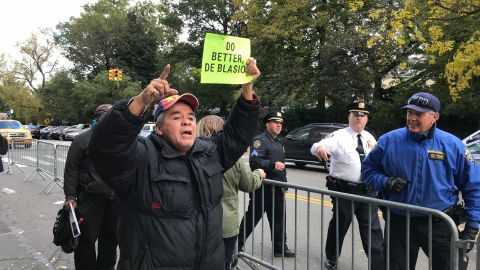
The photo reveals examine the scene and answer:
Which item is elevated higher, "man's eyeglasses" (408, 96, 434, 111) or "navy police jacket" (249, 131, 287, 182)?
"man's eyeglasses" (408, 96, 434, 111)

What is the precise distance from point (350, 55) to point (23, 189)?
51.8ft

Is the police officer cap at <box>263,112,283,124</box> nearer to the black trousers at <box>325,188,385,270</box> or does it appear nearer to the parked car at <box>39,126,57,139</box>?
the black trousers at <box>325,188,385,270</box>

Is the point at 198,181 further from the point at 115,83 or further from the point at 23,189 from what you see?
the point at 115,83

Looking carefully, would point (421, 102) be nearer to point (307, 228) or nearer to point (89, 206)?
point (307, 228)

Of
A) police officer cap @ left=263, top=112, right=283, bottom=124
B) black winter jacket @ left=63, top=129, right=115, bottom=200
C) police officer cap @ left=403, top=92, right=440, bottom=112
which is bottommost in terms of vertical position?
black winter jacket @ left=63, top=129, right=115, bottom=200

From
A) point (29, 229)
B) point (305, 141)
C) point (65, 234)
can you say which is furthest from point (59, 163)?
point (305, 141)

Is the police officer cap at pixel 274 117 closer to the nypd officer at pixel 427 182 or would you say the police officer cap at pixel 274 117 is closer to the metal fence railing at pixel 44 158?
the nypd officer at pixel 427 182

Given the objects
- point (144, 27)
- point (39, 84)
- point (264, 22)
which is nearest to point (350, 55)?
point (264, 22)

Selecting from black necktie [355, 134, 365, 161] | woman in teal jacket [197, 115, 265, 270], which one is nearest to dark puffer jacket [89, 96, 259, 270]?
woman in teal jacket [197, 115, 265, 270]

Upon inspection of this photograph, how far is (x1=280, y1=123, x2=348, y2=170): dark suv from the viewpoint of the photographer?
15227 millimetres

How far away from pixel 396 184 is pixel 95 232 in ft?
8.46

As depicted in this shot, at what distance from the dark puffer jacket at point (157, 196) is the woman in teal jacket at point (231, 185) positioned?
1313 millimetres

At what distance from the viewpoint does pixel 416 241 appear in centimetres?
336

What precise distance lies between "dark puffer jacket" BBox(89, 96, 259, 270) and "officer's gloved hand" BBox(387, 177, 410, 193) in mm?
1595
